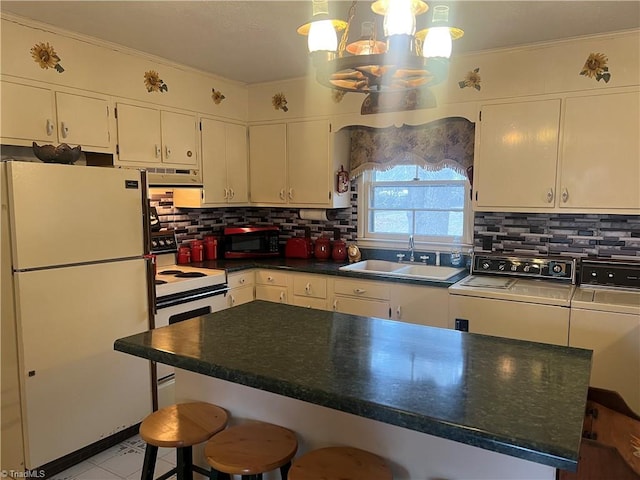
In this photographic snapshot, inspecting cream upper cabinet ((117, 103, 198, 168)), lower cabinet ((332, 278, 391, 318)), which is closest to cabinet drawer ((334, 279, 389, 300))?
lower cabinet ((332, 278, 391, 318))

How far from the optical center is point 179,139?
11.1 feet

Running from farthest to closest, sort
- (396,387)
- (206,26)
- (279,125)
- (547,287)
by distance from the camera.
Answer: (279,125) < (547,287) < (206,26) < (396,387)

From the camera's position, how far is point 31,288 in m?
2.24

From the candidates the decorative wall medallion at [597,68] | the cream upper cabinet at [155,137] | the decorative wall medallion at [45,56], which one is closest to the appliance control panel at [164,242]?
the cream upper cabinet at [155,137]

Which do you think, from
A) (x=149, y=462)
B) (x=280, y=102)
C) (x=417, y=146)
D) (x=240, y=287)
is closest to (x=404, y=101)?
(x=417, y=146)

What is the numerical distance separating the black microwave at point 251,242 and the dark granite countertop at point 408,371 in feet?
6.30

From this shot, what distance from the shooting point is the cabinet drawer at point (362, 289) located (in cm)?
314

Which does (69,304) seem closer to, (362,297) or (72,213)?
(72,213)

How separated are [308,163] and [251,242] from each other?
0.85 meters

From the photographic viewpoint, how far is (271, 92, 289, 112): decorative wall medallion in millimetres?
3811

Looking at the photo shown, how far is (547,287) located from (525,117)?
3.57 ft

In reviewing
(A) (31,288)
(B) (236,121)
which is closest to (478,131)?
(B) (236,121)

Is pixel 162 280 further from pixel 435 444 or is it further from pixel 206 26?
pixel 435 444

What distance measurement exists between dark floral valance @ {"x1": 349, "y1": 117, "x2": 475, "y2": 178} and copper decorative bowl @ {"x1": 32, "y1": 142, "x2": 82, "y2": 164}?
212 cm
